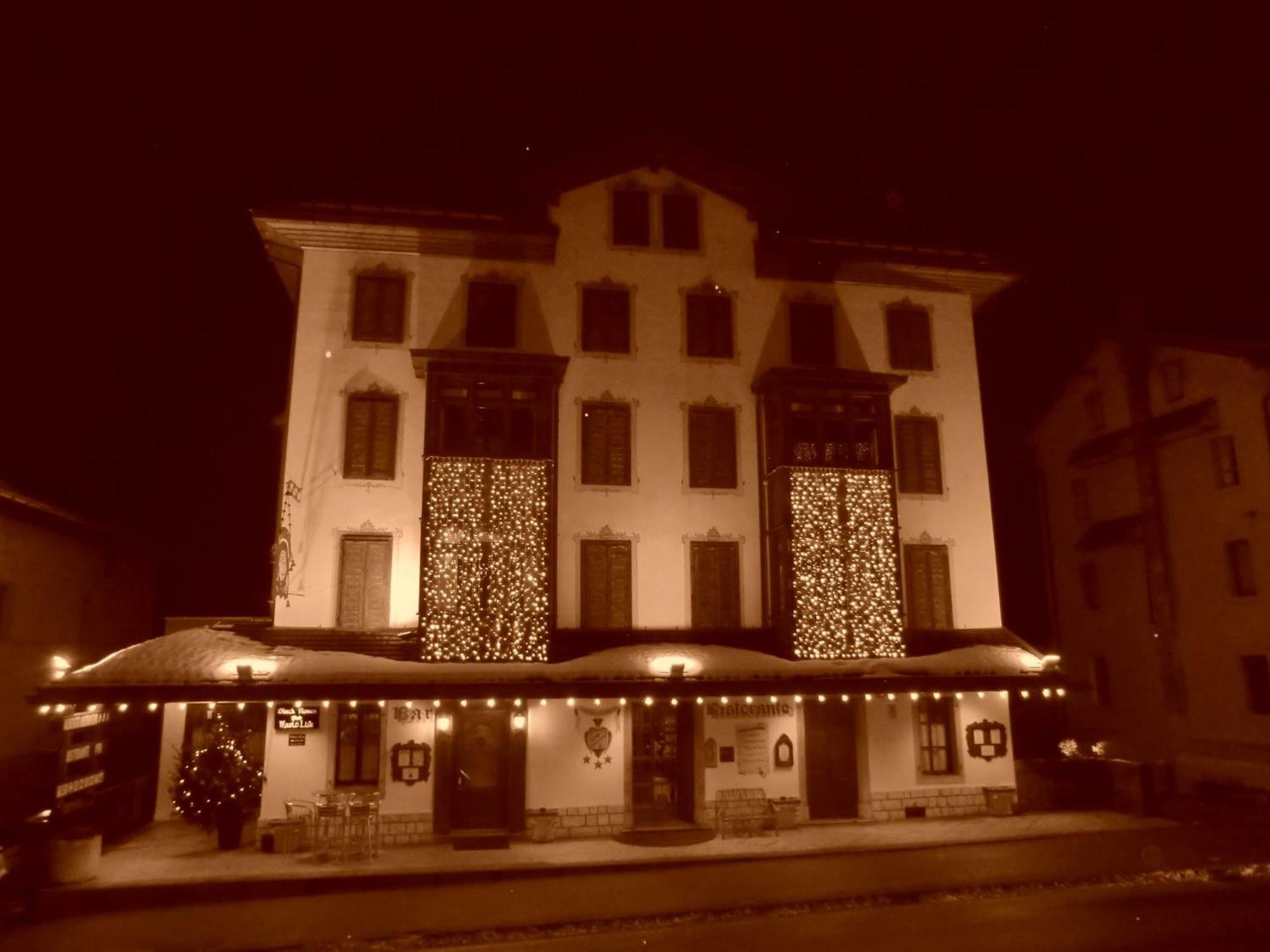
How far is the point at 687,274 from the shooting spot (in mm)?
21125

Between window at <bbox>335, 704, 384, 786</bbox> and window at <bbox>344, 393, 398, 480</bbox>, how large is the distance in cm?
500

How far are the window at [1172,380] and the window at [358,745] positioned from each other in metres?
23.9

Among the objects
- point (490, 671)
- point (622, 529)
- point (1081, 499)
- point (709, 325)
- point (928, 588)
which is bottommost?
point (490, 671)

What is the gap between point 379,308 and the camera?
19.6 m

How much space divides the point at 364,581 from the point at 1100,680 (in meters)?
23.4

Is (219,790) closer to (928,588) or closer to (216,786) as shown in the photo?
(216,786)

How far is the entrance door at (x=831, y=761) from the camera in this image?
62.3 ft

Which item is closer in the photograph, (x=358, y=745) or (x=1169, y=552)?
(x=358, y=745)

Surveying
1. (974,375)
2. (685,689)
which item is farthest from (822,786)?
(974,375)

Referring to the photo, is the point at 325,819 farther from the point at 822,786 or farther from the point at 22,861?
the point at 822,786

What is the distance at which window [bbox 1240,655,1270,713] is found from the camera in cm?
2217

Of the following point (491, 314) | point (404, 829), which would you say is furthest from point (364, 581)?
point (491, 314)

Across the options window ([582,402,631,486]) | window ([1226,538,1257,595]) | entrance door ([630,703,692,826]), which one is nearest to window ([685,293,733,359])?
window ([582,402,631,486])

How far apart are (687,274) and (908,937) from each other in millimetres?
15085
